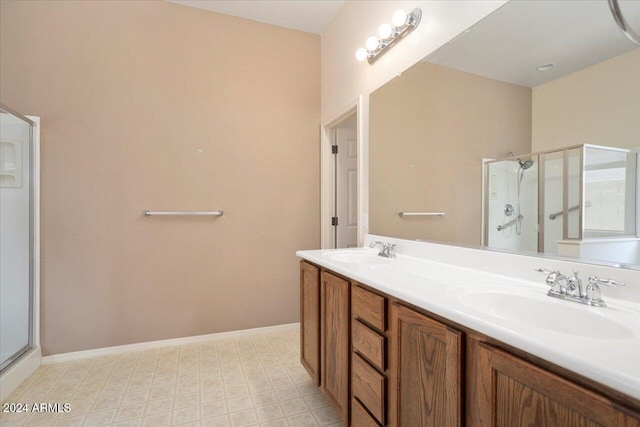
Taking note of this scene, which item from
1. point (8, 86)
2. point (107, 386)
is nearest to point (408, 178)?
point (107, 386)

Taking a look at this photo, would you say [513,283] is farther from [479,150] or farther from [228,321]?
[228,321]

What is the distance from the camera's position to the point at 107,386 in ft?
6.10

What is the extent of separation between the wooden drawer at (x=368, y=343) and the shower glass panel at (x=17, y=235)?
229 centimetres

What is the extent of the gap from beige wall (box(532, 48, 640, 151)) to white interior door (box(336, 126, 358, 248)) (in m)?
1.80

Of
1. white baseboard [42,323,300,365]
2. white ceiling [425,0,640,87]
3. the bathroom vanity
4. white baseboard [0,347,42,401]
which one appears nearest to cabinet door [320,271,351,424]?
the bathroom vanity

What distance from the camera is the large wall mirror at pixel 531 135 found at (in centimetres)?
89

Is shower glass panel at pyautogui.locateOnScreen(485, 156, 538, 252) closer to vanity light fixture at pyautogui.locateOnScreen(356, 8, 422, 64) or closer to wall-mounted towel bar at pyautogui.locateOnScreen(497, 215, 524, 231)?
wall-mounted towel bar at pyautogui.locateOnScreen(497, 215, 524, 231)

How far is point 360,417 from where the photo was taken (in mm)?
1242

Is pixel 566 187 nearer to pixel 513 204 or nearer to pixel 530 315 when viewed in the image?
pixel 513 204

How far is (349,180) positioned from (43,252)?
7.92 ft

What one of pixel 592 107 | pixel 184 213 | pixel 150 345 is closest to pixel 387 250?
pixel 592 107

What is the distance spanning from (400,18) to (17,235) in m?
2.83

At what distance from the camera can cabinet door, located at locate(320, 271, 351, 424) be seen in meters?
1.35

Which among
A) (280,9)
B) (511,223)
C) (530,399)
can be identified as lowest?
(530,399)
